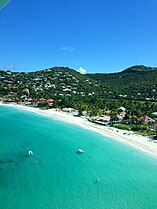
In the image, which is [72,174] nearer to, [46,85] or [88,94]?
[88,94]

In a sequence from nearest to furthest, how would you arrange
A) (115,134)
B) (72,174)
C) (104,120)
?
(72,174), (115,134), (104,120)

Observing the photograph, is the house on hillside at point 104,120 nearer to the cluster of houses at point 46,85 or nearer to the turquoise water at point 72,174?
the turquoise water at point 72,174

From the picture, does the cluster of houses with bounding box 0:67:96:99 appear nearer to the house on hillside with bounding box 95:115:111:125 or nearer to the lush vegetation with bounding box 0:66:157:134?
the lush vegetation with bounding box 0:66:157:134

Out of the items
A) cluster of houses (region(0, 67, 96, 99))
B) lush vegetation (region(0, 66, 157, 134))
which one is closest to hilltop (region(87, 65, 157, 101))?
lush vegetation (region(0, 66, 157, 134))

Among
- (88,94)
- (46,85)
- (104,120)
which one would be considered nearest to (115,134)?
(104,120)

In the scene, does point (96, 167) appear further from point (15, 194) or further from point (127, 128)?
point (127, 128)

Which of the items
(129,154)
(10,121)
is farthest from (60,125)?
(129,154)
